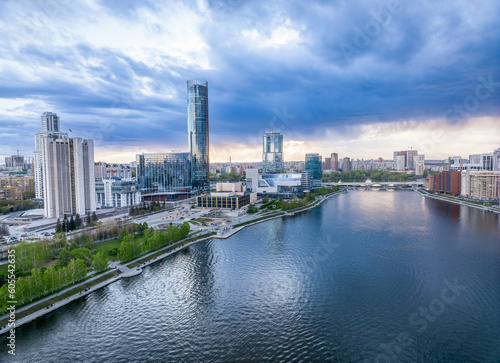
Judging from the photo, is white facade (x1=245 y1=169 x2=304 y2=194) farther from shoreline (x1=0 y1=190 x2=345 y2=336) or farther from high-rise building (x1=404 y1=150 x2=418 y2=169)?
high-rise building (x1=404 y1=150 x2=418 y2=169)

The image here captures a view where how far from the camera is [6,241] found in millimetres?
11203

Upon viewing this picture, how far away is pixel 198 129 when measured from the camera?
99.5 feet

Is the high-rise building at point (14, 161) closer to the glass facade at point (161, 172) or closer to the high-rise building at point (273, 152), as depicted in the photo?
the glass facade at point (161, 172)

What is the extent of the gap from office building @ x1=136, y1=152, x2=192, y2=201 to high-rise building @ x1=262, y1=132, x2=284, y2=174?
16161 millimetres

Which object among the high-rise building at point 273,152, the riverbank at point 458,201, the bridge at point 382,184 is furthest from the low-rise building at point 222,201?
the bridge at point 382,184

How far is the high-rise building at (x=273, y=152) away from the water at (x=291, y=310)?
30461 millimetres

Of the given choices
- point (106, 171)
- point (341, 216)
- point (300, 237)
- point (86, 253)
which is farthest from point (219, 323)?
point (106, 171)

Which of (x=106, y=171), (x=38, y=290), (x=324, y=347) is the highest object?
(x=106, y=171)

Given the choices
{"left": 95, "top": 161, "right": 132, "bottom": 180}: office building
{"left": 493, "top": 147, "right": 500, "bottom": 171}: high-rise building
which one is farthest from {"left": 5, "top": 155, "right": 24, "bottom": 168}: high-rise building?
{"left": 493, "top": 147, "right": 500, "bottom": 171}: high-rise building

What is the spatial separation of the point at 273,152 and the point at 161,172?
18.7 metres

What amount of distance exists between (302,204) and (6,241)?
17376 millimetres

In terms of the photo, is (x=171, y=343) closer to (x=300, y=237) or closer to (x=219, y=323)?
(x=219, y=323)

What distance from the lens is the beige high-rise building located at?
22.6m

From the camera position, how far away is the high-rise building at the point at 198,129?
30188 mm
